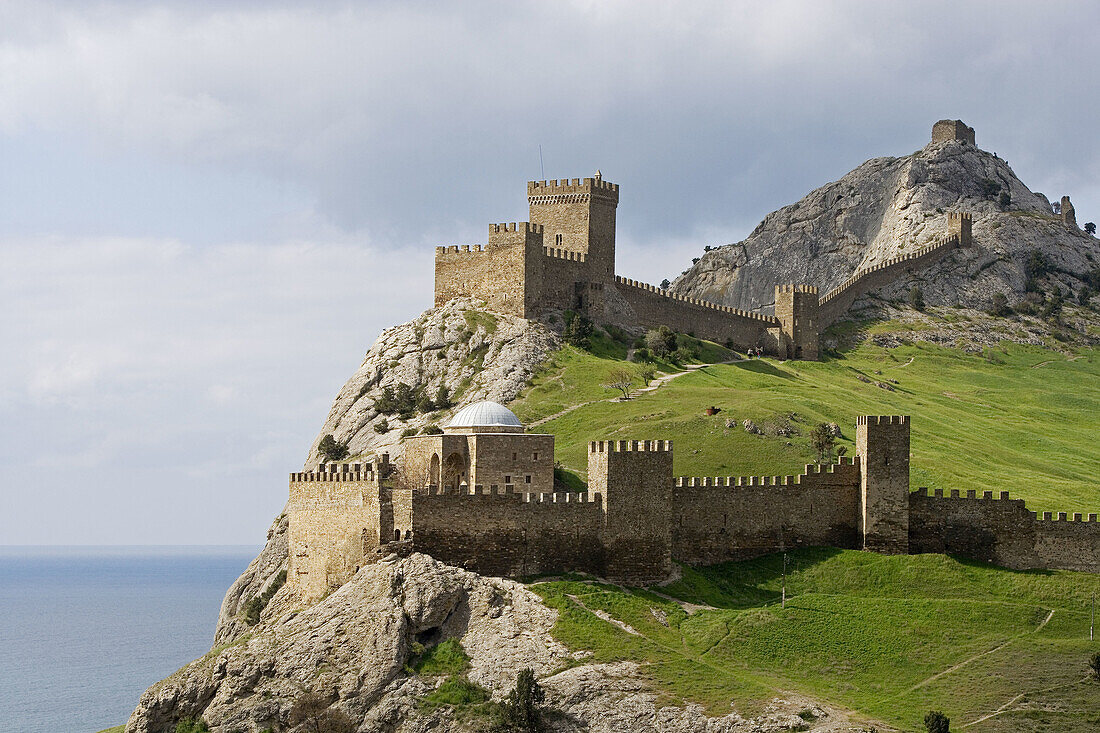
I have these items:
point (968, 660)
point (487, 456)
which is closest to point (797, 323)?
point (487, 456)

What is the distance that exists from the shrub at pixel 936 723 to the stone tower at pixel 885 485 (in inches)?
600

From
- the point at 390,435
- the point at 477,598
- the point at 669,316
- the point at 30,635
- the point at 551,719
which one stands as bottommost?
the point at 30,635

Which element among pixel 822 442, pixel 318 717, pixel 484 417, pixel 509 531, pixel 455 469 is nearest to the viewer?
pixel 318 717

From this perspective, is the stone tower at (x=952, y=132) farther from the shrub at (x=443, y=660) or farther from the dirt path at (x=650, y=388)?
the shrub at (x=443, y=660)

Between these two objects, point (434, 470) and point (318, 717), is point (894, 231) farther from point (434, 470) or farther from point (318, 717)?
point (318, 717)

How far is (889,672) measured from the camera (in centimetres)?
5581

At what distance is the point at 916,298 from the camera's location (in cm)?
15100

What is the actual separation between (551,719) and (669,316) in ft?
237

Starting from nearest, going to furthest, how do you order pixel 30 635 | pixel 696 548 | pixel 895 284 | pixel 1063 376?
1. pixel 696 548
2. pixel 1063 376
3. pixel 895 284
4. pixel 30 635

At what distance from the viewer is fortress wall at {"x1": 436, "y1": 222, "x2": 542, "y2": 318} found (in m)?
106

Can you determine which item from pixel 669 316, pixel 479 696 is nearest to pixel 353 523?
pixel 479 696

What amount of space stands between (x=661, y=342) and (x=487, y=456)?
45.0 metres

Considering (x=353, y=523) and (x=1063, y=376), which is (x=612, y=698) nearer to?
(x=353, y=523)

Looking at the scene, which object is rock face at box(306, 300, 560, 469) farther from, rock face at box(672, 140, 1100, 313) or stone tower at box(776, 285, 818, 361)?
rock face at box(672, 140, 1100, 313)
